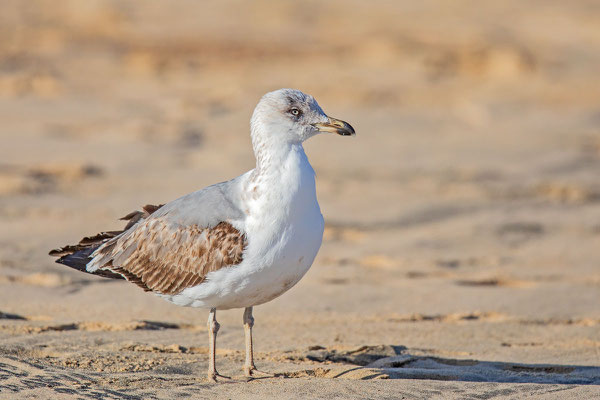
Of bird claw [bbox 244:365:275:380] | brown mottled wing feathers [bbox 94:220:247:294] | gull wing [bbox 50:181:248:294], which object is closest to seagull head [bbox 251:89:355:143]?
gull wing [bbox 50:181:248:294]

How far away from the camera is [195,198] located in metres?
5.85

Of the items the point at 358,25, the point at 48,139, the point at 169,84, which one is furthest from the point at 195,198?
the point at 358,25

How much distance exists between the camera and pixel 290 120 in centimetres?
566

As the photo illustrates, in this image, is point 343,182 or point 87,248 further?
point 343,182

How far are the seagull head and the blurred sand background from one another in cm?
145

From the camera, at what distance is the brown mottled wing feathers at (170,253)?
5473 millimetres

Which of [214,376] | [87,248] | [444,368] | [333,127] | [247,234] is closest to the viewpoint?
[247,234]

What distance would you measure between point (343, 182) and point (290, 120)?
18.1 feet

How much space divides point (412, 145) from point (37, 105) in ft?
17.2

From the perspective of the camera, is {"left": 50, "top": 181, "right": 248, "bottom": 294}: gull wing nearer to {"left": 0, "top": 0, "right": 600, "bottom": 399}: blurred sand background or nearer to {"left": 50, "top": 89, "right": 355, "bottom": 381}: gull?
{"left": 50, "top": 89, "right": 355, "bottom": 381}: gull

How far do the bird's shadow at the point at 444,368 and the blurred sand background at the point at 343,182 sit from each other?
24 millimetres

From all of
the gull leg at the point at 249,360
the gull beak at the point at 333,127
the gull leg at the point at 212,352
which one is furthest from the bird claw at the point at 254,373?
the gull beak at the point at 333,127

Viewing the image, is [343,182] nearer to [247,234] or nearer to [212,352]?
[212,352]

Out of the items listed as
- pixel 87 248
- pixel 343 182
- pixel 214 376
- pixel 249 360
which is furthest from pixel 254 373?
pixel 343 182
